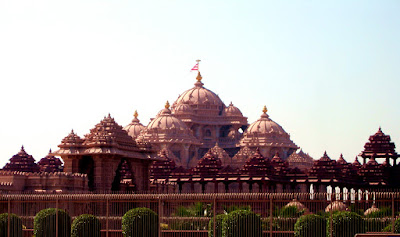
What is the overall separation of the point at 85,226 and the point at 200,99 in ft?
302

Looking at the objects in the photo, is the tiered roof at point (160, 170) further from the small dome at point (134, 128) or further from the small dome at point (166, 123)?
the small dome at point (134, 128)

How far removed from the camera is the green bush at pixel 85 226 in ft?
124

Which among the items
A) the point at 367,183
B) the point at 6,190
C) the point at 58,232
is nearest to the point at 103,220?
the point at 58,232

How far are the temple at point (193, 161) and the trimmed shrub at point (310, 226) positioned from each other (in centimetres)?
2409

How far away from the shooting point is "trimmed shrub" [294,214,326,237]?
35.6m

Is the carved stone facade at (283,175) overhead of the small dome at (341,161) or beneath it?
beneath

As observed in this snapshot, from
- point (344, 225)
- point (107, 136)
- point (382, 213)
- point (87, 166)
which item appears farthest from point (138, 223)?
point (87, 166)

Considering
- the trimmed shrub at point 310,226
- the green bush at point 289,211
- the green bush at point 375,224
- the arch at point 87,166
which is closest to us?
the trimmed shrub at point 310,226

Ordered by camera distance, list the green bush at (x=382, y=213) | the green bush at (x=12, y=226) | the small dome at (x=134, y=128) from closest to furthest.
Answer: the green bush at (x=382, y=213) → the green bush at (x=12, y=226) → the small dome at (x=134, y=128)

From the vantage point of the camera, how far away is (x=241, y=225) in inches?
1426

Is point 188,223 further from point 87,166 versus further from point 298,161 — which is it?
point 298,161

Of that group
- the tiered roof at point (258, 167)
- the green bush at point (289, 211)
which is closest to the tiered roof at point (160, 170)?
the tiered roof at point (258, 167)

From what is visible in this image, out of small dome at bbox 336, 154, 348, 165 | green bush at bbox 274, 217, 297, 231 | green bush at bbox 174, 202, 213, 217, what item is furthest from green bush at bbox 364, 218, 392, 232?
small dome at bbox 336, 154, 348, 165

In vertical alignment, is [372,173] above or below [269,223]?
above
